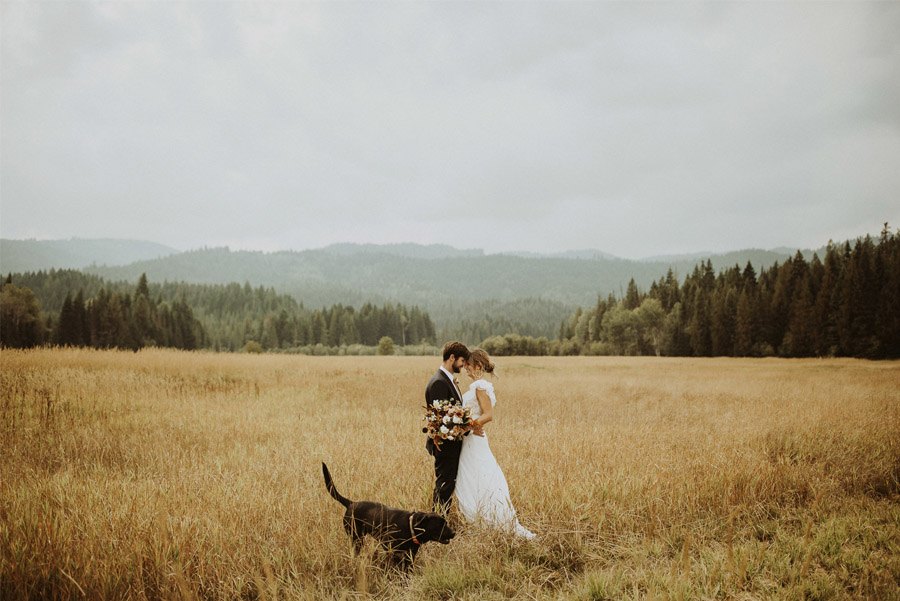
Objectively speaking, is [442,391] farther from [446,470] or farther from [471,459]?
[446,470]

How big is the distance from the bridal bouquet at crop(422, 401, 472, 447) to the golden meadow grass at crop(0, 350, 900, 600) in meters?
1.17

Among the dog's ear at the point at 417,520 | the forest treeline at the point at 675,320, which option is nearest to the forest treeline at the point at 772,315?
the forest treeline at the point at 675,320

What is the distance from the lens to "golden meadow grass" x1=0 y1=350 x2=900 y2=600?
4043 mm

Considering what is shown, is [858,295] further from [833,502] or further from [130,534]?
[130,534]

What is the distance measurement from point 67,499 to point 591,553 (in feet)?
20.7

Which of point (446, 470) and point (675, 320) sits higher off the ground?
point (675, 320)

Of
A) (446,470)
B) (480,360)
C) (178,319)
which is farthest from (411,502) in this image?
(178,319)

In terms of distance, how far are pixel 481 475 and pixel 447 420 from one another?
93 centimetres

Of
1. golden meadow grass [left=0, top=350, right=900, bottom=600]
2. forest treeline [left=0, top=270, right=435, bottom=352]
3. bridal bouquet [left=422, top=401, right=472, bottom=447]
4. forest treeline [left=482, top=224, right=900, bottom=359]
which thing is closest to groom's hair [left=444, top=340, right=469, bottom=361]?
bridal bouquet [left=422, top=401, right=472, bottom=447]

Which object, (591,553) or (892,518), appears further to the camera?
(892,518)

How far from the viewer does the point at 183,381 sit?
16062 millimetres

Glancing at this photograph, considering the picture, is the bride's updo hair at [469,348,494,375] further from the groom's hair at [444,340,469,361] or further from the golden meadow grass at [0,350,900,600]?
the golden meadow grass at [0,350,900,600]

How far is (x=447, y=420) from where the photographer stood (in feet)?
17.0

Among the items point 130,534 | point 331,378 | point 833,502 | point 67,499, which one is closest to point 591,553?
point 833,502
